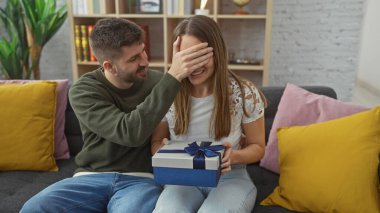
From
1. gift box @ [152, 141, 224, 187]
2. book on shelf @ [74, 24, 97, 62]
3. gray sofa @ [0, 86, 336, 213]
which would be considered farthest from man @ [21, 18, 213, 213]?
book on shelf @ [74, 24, 97, 62]

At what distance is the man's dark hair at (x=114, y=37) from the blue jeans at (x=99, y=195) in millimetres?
477

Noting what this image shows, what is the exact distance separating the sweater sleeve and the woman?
0.17 meters

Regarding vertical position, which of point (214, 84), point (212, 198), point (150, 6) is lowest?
point (212, 198)

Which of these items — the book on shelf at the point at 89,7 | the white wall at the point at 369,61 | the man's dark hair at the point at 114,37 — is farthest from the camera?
the book on shelf at the point at 89,7

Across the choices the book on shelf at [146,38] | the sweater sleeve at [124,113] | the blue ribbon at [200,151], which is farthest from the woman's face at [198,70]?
the book on shelf at [146,38]

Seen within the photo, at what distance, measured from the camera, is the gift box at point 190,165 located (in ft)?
3.62

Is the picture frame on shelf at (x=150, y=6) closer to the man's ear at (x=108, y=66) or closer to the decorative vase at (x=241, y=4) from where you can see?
the decorative vase at (x=241, y=4)

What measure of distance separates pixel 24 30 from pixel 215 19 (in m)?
1.56

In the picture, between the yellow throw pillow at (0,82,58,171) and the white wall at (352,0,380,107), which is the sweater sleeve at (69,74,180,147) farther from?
the white wall at (352,0,380,107)

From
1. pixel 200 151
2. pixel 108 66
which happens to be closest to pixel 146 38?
pixel 108 66

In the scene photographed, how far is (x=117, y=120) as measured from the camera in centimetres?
125

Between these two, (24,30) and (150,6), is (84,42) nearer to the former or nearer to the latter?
(24,30)

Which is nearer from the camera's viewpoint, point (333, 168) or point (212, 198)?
point (212, 198)

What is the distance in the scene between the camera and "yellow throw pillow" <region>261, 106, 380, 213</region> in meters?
1.26
